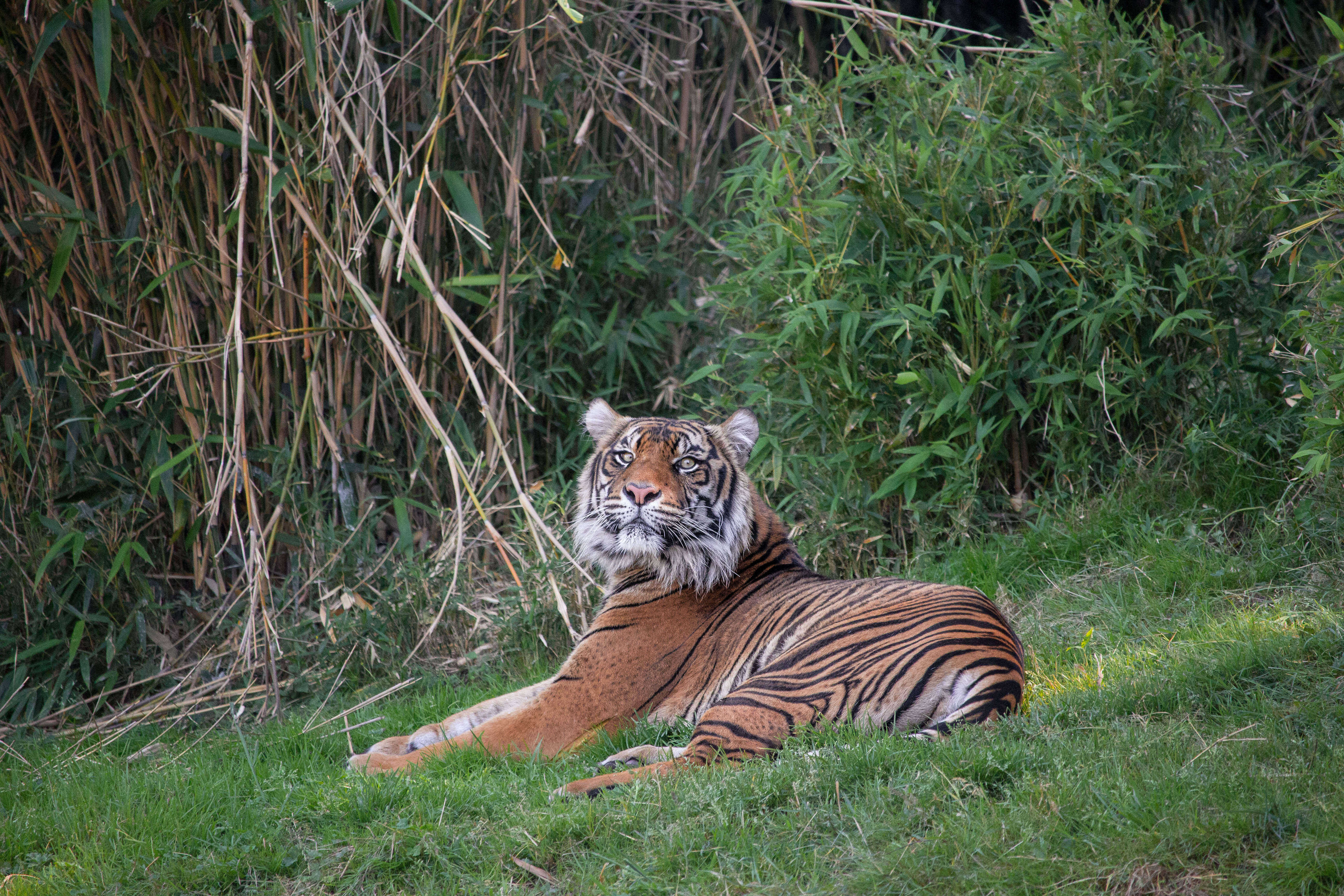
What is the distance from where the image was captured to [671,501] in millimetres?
4348

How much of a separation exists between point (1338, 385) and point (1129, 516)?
128 centimetres

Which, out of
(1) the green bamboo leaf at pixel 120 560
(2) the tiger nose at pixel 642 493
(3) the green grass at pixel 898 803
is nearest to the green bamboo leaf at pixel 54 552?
(1) the green bamboo leaf at pixel 120 560

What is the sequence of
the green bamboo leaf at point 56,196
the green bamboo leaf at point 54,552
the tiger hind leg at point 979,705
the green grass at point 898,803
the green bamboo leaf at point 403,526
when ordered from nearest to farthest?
the green grass at point 898,803
the tiger hind leg at point 979,705
the green bamboo leaf at point 54,552
the green bamboo leaf at point 56,196
the green bamboo leaf at point 403,526

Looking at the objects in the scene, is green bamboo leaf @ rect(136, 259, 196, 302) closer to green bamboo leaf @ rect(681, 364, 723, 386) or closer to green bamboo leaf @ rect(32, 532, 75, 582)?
green bamboo leaf @ rect(32, 532, 75, 582)

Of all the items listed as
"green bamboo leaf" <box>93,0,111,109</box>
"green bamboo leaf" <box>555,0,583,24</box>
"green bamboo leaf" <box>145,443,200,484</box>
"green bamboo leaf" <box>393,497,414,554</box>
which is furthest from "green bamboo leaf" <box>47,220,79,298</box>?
"green bamboo leaf" <box>555,0,583,24</box>

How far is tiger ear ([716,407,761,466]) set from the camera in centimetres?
475

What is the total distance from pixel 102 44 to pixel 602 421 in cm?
243

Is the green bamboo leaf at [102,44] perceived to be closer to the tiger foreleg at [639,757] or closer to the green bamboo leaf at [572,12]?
the green bamboo leaf at [572,12]

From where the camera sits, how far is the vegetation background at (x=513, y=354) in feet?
15.0

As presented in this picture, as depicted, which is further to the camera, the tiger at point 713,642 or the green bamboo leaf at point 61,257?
the green bamboo leaf at point 61,257

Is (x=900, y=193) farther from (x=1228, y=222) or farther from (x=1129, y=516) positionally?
(x=1129, y=516)

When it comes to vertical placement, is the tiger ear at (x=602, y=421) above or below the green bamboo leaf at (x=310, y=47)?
below

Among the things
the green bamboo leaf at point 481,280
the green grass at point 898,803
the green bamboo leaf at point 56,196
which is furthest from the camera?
the green bamboo leaf at point 481,280

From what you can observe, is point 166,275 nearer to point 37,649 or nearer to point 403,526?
point 403,526
